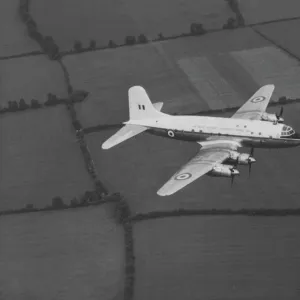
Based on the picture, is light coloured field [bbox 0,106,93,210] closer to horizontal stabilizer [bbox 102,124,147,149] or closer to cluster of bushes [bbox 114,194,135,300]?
horizontal stabilizer [bbox 102,124,147,149]

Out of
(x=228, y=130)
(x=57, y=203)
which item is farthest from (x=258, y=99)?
(x=57, y=203)

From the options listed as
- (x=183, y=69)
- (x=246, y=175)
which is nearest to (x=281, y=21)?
(x=183, y=69)

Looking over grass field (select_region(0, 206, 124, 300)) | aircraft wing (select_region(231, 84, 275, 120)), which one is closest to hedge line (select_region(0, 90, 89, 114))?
aircraft wing (select_region(231, 84, 275, 120))

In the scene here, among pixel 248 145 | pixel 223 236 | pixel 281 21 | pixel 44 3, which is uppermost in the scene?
pixel 44 3

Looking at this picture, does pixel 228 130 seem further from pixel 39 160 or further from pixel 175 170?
pixel 39 160

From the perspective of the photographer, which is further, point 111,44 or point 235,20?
point 235,20

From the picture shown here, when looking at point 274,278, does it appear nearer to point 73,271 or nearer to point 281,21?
point 73,271
